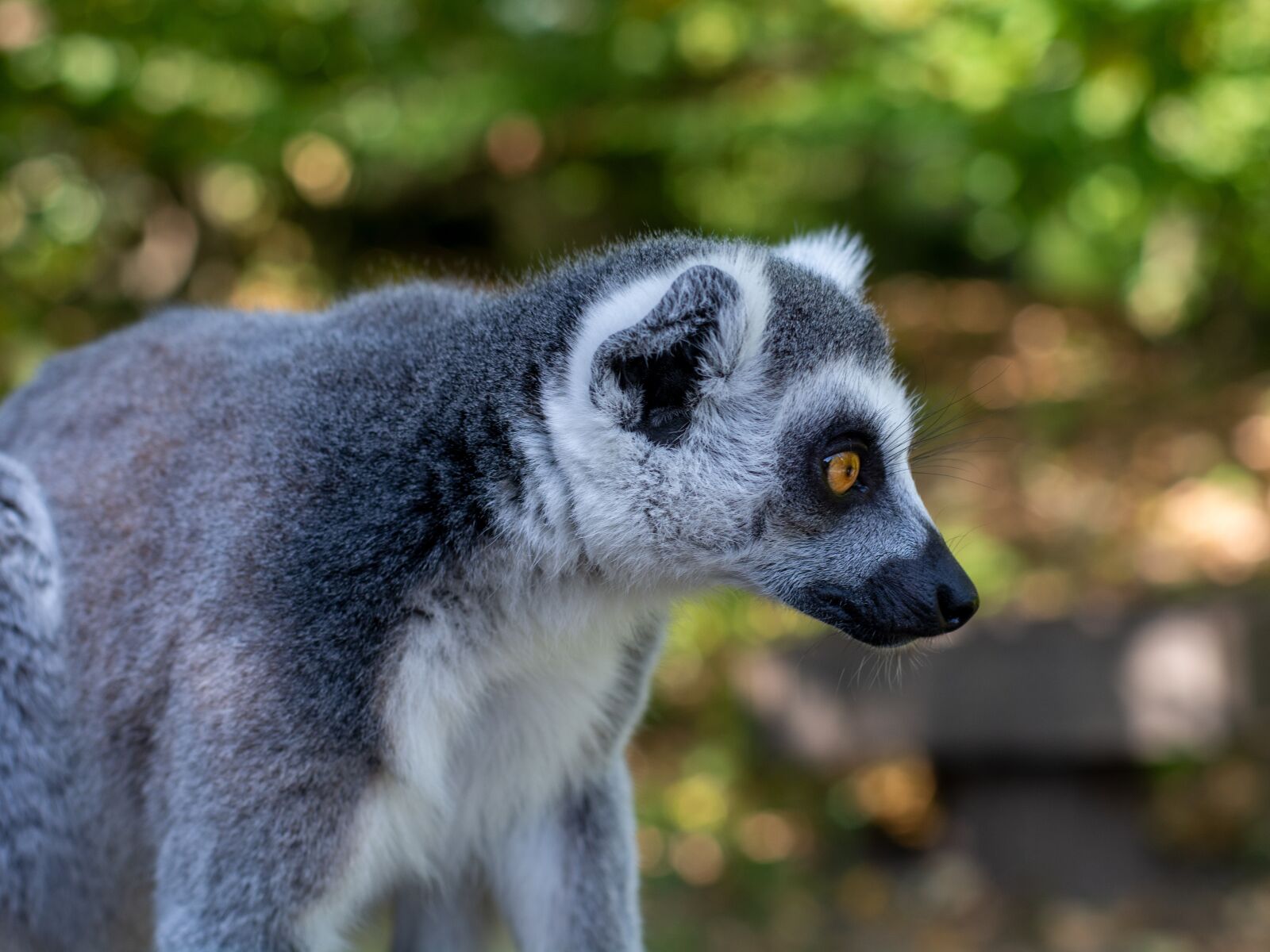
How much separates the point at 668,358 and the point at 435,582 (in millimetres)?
833

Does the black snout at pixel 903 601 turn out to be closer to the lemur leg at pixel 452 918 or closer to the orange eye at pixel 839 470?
the orange eye at pixel 839 470

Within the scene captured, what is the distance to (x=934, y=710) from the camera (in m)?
7.85

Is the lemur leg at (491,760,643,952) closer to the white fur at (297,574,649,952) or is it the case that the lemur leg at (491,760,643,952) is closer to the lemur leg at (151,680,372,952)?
the white fur at (297,574,649,952)

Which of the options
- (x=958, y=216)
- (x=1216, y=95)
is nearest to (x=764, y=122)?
(x=1216, y=95)

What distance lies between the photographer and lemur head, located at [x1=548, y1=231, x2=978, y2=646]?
10.7ft

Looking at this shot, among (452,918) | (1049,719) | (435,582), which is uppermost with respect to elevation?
(435,582)

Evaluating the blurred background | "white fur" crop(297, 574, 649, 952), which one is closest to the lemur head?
"white fur" crop(297, 574, 649, 952)

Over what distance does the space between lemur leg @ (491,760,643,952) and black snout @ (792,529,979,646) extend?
0.99 meters

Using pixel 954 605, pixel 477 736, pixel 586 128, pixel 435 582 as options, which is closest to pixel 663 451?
pixel 435 582

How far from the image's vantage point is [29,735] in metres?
3.76

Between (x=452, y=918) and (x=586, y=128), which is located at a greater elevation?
(x=586, y=128)

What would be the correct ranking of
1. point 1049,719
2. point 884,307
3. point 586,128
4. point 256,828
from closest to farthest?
point 256,828 < point 1049,719 < point 884,307 < point 586,128

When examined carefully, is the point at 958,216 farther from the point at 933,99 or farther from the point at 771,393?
the point at 771,393

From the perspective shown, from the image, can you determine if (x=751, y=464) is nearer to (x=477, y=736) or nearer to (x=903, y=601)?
(x=903, y=601)
